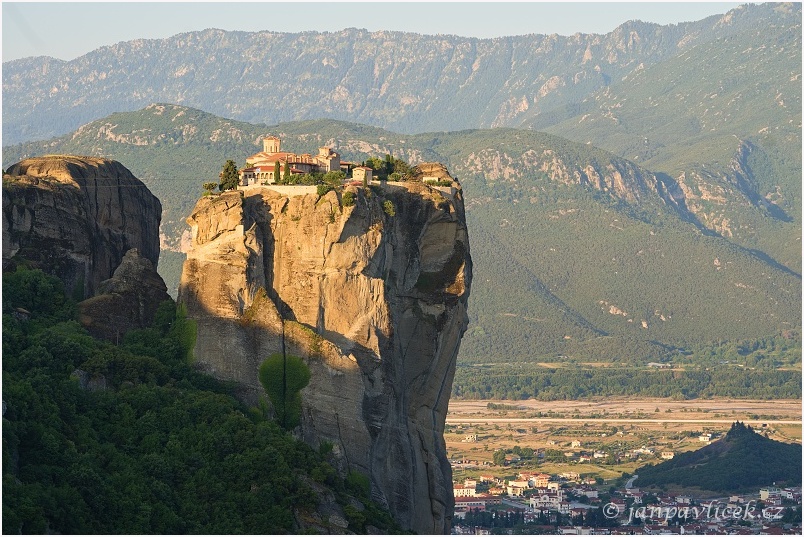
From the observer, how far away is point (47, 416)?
77250 mm

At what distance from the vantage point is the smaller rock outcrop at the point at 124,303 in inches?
3583

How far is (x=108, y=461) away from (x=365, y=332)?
588 inches

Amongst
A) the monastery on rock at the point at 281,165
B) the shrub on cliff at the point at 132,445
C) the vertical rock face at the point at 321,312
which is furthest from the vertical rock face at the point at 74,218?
the vertical rock face at the point at 321,312

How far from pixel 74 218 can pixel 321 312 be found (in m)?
12.9

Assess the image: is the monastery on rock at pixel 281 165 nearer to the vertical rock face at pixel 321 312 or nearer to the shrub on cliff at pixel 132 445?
the vertical rock face at pixel 321 312

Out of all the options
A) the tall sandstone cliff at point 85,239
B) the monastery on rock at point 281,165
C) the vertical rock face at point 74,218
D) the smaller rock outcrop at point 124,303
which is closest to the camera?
the smaller rock outcrop at point 124,303

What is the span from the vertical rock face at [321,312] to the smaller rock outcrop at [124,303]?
2933 millimetres

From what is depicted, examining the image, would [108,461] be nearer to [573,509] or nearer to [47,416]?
[47,416]

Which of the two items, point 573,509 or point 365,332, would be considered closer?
point 365,332

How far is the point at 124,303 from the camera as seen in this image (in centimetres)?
9200

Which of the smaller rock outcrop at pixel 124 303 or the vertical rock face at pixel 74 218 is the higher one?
→ the vertical rock face at pixel 74 218

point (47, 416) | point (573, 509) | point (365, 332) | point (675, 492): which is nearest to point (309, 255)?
point (365, 332)

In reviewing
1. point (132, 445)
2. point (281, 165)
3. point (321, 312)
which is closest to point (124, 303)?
point (321, 312)

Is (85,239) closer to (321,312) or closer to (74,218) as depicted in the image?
(74,218)
